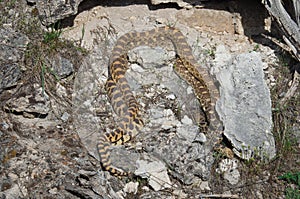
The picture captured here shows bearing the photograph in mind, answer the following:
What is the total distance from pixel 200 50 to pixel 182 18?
85 cm

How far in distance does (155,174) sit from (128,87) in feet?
6.28

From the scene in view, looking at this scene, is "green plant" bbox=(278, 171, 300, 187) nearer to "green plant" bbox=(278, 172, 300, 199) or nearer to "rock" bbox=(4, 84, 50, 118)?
"green plant" bbox=(278, 172, 300, 199)

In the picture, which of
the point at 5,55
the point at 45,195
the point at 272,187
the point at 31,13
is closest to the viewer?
the point at 45,195

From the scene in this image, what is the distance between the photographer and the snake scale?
312 inches

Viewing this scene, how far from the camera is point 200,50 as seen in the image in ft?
31.1

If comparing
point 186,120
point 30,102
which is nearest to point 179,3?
point 186,120

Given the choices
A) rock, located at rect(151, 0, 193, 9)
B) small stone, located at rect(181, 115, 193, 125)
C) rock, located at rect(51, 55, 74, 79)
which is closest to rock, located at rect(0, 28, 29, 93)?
rock, located at rect(51, 55, 74, 79)

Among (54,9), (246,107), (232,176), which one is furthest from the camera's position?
(54,9)

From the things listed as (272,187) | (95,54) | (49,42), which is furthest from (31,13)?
(272,187)

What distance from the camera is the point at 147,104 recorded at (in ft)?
28.0

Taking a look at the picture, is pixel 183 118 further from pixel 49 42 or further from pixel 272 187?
pixel 49 42

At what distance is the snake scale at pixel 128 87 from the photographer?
7.93 meters

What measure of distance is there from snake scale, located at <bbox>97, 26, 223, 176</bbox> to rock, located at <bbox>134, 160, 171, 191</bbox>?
0.83 ft

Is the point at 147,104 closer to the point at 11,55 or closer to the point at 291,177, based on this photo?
the point at 11,55
